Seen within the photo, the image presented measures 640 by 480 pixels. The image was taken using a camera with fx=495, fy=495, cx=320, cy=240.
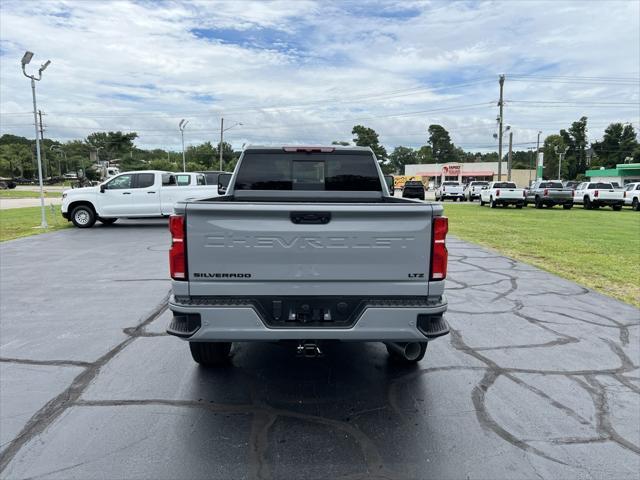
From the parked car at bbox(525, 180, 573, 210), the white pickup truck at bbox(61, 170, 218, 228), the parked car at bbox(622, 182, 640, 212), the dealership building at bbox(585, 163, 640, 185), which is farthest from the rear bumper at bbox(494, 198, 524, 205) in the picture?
the dealership building at bbox(585, 163, 640, 185)

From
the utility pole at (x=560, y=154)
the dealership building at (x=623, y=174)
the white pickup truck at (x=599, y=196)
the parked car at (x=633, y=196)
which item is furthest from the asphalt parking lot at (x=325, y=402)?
the utility pole at (x=560, y=154)

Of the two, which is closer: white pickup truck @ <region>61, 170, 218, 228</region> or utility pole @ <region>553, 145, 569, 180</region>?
white pickup truck @ <region>61, 170, 218, 228</region>

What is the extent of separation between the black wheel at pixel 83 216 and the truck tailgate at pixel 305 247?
50.4 ft

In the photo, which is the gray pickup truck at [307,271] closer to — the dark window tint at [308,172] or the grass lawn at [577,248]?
the dark window tint at [308,172]

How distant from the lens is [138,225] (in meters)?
18.0

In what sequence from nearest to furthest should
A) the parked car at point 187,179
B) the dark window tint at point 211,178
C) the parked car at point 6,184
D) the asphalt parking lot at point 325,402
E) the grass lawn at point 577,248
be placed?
the asphalt parking lot at point 325,402 → the grass lawn at point 577,248 → the parked car at point 187,179 → the dark window tint at point 211,178 → the parked car at point 6,184

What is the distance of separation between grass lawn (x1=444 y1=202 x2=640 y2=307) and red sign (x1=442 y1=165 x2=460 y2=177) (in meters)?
68.3

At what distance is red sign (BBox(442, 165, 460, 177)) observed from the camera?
279 feet

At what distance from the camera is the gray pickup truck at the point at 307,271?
3307mm

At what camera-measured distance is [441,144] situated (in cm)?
13925

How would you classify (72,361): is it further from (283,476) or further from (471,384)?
(471,384)

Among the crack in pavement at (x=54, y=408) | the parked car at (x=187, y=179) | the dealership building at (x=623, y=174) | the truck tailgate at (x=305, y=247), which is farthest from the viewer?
the dealership building at (x=623, y=174)

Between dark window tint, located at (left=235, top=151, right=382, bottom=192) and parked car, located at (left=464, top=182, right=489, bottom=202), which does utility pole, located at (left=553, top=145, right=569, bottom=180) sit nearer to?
parked car, located at (left=464, top=182, right=489, bottom=202)

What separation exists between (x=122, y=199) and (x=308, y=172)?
1336 centimetres
